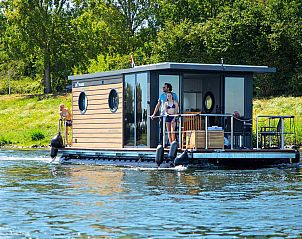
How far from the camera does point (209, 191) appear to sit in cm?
1548

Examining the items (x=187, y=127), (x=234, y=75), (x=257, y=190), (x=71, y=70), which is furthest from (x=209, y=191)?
(x=71, y=70)

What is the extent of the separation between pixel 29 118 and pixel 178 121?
26039mm

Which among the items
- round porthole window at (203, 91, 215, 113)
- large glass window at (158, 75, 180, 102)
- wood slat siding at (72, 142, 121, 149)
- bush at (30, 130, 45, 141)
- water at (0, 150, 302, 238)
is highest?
large glass window at (158, 75, 180, 102)

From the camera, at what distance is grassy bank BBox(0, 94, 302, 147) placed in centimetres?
3741

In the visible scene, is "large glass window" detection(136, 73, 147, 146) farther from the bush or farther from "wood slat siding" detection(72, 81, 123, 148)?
the bush

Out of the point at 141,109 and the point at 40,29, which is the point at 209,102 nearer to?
the point at 141,109

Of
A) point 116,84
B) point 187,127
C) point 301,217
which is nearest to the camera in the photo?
point 301,217

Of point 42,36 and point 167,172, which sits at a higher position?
point 42,36

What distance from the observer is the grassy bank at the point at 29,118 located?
131 ft

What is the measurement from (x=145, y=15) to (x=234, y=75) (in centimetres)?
3230

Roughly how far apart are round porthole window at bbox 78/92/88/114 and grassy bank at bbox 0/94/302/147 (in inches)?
359

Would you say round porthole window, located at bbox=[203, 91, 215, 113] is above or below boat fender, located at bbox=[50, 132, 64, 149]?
above

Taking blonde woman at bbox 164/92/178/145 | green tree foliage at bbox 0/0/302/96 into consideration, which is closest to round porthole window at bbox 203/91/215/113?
blonde woman at bbox 164/92/178/145

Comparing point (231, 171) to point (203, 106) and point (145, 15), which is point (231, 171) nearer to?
point (203, 106)
